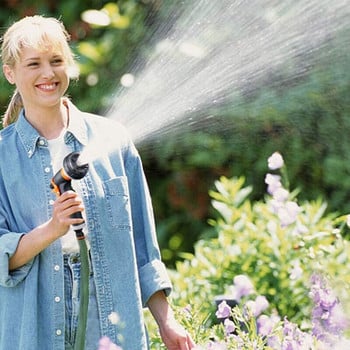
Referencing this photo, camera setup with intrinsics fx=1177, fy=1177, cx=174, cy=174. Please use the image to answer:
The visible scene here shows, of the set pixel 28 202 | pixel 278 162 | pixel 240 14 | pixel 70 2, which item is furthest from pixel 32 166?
pixel 70 2

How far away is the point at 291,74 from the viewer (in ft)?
15.3

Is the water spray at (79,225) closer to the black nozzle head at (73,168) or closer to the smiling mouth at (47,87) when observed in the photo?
the black nozzle head at (73,168)

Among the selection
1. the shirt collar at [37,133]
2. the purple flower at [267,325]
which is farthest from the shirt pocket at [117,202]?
the purple flower at [267,325]

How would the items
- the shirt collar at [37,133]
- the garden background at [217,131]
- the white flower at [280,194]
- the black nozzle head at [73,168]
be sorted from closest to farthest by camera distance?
1. the black nozzle head at [73,168]
2. the shirt collar at [37,133]
3. the white flower at [280,194]
4. the garden background at [217,131]

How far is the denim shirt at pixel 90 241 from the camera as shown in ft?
8.79

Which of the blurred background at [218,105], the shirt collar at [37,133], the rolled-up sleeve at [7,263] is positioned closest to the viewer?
the rolled-up sleeve at [7,263]

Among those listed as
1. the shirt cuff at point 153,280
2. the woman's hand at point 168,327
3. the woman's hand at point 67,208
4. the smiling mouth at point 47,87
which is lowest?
the woman's hand at point 168,327

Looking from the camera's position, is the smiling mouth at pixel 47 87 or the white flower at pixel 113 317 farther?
the smiling mouth at pixel 47 87

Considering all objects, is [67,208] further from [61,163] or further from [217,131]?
[217,131]

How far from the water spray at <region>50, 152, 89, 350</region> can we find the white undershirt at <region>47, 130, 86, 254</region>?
4.7 inches

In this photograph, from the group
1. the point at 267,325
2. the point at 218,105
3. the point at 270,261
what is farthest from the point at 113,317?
the point at 218,105

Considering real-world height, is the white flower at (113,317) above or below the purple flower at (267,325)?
above

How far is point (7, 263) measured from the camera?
8.66 feet

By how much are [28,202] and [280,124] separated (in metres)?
2.10
